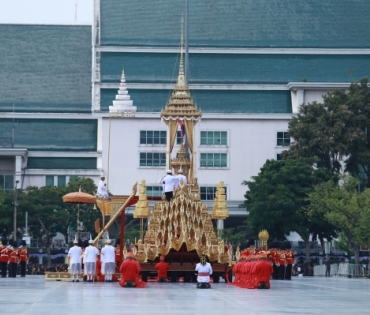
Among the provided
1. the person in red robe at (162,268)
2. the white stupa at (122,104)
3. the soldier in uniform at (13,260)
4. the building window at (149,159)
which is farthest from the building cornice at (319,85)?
the person in red robe at (162,268)

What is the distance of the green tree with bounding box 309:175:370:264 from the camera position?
62.3 m

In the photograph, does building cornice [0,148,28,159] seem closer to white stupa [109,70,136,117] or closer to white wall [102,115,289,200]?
white wall [102,115,289,200]

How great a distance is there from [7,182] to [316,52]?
2447cm

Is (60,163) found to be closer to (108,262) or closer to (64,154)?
(64,154)

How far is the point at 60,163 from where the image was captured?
9631 centimetres

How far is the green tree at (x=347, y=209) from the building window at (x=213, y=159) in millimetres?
23825

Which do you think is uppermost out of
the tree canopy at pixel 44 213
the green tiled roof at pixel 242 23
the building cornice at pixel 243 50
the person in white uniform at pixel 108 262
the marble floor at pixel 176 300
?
the green tiled roof at pixel 242 23

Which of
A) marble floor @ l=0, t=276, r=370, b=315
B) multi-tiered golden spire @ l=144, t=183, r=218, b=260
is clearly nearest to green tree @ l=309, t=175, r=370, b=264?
multi-tiered golden spire @ l=144, t=183, r=218, b=260

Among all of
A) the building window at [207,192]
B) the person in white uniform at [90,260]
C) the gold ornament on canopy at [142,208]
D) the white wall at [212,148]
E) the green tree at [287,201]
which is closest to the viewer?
the person in white uniform at [90,260]

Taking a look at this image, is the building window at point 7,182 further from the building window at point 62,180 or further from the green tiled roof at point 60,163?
the building window at point 62,180

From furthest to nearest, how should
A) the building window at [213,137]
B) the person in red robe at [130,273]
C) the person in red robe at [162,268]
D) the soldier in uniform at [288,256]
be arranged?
the building window at [213,137] < the soldier in uniform at [288,256] < the person in red robe at [162,268] < the person in red robe at [130,273]

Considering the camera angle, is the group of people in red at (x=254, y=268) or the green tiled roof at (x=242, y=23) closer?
the group of people in red at (x=254, y=268)

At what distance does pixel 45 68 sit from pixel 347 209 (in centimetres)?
4440

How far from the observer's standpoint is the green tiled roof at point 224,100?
93.8 meters
